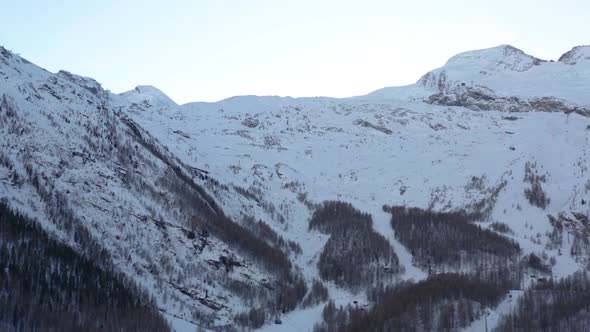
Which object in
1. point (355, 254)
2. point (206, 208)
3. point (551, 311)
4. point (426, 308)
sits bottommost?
point (426, 308)

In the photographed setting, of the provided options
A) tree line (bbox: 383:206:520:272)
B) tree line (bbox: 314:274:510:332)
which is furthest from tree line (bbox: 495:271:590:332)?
tree line (bbox: 383:206:520:272)

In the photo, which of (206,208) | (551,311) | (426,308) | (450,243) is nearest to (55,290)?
(206,208)

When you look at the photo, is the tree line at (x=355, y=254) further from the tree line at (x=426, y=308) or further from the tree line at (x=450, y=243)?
the tree line at (x=426, y=308)

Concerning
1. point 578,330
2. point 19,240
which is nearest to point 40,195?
point 19,240

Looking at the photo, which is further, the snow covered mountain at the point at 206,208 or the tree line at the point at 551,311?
the snow covered mountain at the point at 206,208

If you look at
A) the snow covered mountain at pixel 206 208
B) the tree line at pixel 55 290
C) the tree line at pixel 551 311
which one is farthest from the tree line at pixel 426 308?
the tree line at pixel 55 290

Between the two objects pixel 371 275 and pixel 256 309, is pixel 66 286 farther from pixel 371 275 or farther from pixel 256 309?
pixel 371 275

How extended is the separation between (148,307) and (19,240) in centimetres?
2367

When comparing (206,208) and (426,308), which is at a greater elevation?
(206,208)

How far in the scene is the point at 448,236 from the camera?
160 m

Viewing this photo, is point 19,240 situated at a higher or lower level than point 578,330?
higher

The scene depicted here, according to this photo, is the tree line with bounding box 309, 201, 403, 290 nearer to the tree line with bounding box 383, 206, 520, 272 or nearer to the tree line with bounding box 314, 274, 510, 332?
the tree line with bounding box 383, 206, 520, 272

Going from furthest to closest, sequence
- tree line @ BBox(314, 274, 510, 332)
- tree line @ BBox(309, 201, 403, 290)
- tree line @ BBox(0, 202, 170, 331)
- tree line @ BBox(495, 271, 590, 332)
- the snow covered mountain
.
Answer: tree line @ BBox(309, 201, 403, 290)
the snow covered mountain
tree line @ BBox(314, 274, 510, 332)
tree line @ BBox(495, 271, 590, 332)
tree line @ BBox(0, 202, 170, 331)

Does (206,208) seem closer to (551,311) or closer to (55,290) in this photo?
(55,290)
